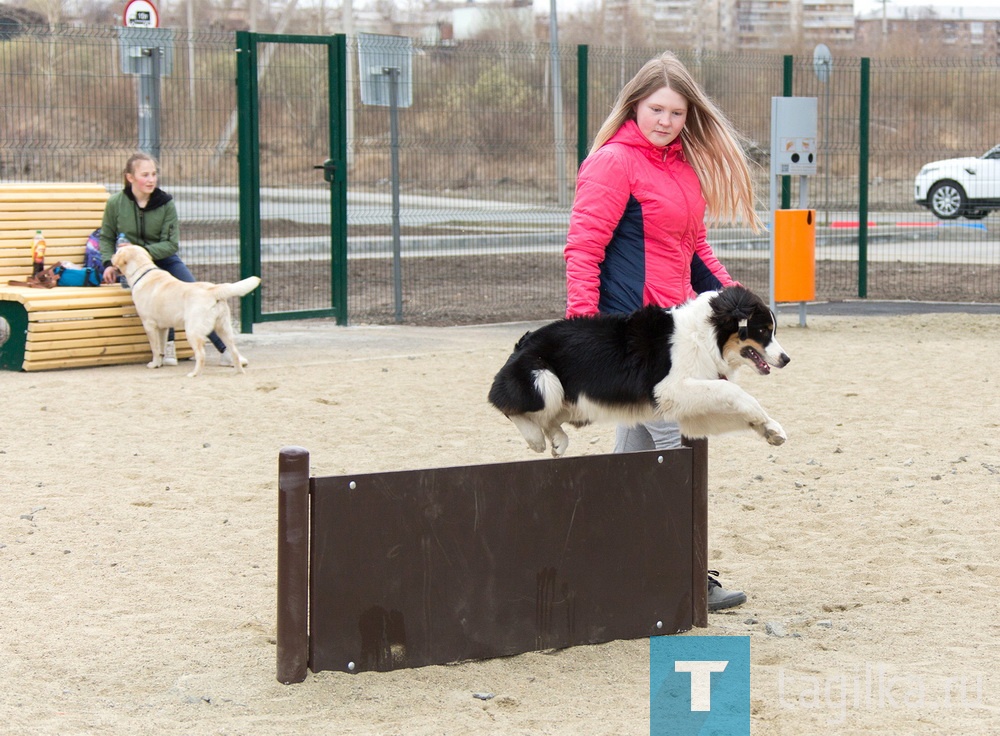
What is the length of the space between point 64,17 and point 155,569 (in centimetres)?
4671

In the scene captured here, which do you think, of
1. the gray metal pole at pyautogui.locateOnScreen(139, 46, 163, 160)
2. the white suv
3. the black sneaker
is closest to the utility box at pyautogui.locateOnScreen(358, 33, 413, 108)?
the gray metal pole at pyautogui.locateOnScreen(139, 46, 163, 160)

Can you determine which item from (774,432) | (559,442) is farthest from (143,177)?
(774,432)

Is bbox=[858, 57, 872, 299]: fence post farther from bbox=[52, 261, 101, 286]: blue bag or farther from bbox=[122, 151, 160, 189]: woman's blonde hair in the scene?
bbox=[52, 261, 101, 286]: blue bag

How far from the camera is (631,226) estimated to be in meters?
4.57

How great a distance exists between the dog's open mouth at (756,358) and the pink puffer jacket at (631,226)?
43cm

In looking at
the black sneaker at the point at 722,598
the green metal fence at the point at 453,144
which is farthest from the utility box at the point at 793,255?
the black sneaker at the point at 722,598

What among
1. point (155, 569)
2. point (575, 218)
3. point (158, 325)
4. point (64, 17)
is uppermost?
point (64, 17)

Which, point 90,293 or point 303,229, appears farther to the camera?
point 303,229

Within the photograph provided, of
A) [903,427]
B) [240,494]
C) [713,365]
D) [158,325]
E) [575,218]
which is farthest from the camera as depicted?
[158,325]

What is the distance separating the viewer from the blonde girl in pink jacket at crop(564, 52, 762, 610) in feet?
14.8

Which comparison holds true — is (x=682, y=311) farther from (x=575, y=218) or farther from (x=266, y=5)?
(x=266, y=5)

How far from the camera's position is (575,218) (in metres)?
4.52

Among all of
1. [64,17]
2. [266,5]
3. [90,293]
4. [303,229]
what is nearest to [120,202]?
[90,293]

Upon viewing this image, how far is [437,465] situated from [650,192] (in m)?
2.71
